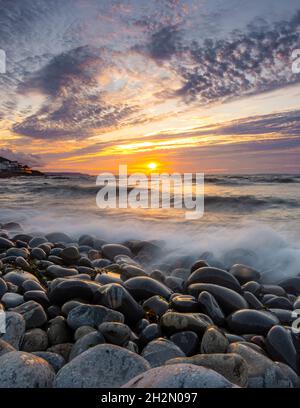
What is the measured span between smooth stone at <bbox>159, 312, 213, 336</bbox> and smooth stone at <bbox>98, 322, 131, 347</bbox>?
20.7 inches

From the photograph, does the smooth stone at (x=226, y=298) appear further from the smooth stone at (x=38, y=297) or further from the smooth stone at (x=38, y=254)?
the smooth stone at (x=38, y=254)

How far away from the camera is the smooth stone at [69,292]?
13.2 ft

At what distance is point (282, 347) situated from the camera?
338 cm

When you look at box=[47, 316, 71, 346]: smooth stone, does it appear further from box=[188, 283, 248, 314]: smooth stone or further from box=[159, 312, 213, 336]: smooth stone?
box=[188, 283, 248, 314]: smooth stone

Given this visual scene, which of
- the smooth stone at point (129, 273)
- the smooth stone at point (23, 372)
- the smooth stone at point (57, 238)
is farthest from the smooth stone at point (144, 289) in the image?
the smooth stone at point (57, 238)

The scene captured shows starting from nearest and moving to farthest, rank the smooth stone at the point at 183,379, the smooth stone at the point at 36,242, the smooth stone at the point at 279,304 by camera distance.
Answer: the smooth stone at the point at 183,379 → the smooth stone at the point at 279,304 → the smooth stone at the point at 36,242

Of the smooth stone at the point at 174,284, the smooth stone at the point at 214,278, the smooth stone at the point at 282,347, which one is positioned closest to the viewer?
the smooth stone at the point at 282,347

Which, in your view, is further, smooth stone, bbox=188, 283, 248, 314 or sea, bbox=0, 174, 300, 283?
sea, bbox=0, 174, 300, 283

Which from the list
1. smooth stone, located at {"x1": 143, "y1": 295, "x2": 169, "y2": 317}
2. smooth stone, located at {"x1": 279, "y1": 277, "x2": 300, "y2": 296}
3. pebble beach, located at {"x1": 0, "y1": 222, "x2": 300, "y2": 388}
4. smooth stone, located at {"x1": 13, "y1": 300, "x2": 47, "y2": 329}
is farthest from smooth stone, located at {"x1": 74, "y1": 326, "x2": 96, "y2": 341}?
smooth stone, located at {"x1": 279, "y1": 277, "x2": 300, "y2": 296}

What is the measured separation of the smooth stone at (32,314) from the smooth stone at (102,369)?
1125 mm

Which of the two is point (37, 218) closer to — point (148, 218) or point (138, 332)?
point (148, 218)

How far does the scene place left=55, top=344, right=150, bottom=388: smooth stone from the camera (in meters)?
2.46

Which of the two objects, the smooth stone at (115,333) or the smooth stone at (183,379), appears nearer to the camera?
the smooth stone at (183,379)

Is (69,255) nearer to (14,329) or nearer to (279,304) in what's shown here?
(14,329)
